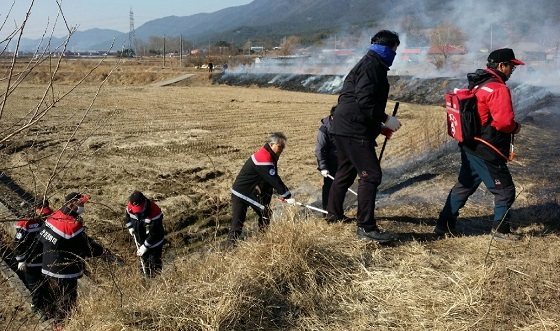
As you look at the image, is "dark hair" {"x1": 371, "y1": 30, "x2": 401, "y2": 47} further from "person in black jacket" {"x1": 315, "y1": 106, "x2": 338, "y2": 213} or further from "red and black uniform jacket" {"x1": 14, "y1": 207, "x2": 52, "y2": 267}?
"red and black uniform jacket" {"x1": 14, "y1": 207, "x2": 52, "y2": 267}

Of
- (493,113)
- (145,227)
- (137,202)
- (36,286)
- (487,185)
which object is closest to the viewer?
(493,113)

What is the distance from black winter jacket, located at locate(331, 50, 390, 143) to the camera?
12.1 ft

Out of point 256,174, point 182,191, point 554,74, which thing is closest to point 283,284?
point 256,174

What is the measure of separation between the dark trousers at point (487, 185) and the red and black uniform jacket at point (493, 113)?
96mm

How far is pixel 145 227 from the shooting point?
5418 millimetres

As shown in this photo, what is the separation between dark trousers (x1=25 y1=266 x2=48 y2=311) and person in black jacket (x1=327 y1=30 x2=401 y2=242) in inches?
140

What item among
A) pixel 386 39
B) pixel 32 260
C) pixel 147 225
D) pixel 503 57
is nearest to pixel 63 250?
pixel 32 260

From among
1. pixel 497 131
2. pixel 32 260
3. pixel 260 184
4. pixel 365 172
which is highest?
pixel 497 131

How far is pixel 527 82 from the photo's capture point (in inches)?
713

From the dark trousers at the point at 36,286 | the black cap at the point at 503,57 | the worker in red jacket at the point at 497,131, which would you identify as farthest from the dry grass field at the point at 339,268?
the black cap at the point at 503,57

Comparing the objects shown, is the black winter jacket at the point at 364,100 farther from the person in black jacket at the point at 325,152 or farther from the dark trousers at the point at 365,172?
the person in black jacket at the point at 325,152

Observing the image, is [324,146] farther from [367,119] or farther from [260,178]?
[367,119]

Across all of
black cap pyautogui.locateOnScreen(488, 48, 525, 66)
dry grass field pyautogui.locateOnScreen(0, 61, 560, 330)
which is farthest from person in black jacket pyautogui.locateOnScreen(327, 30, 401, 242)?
black cap pyautogui.locateOnScreen(488, 48, 525, 66)

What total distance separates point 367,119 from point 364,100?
0.17m
